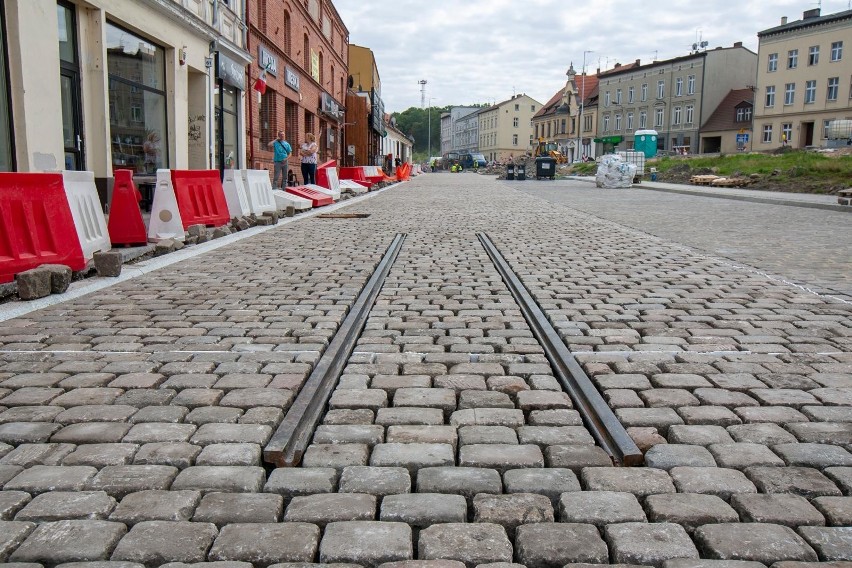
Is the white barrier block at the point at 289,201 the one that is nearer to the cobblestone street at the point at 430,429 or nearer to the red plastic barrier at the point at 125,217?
the red plastic barrier at the point at 125,217

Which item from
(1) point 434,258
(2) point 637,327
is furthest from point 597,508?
(1) point 434,258

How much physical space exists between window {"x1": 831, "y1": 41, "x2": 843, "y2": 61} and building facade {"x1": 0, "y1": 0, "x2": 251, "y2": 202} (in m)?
48.6

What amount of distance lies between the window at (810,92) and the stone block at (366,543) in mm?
63095

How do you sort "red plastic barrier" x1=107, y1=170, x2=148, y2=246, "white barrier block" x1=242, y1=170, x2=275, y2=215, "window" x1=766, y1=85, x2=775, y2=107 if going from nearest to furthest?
1. "red plastic barrier" x1=107, y1=170, x2=148, y2=246
2. "white barrier block" x1=242, y1=170, x2=275, y2=215
3. "window" x1=766, y1=85, x2=775, y2=107

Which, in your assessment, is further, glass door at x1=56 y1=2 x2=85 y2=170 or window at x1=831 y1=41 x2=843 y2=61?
window at x1=831 y1=41 x2=843 y2=61

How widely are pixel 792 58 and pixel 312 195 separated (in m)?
52.8

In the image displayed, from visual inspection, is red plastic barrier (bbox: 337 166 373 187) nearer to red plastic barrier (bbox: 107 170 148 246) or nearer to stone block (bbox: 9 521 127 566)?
red plastic barrier (bbox: 107 170 148 246)

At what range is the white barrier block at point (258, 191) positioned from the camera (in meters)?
13.6

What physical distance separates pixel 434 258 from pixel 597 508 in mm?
6574

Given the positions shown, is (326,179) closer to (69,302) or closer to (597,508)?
(69,302)

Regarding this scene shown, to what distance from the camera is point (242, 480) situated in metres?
2.73

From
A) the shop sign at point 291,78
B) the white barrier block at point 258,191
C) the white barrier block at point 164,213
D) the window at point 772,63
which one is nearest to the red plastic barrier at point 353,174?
the shop sign at point 291,78

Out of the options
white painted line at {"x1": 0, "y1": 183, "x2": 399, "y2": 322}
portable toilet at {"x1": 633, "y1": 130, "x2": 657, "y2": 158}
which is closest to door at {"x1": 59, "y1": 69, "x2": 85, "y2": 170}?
white painted line at {"x1": 0, "y1": 183, "x2": 399, "y2": 322}

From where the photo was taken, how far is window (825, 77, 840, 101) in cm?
5425
